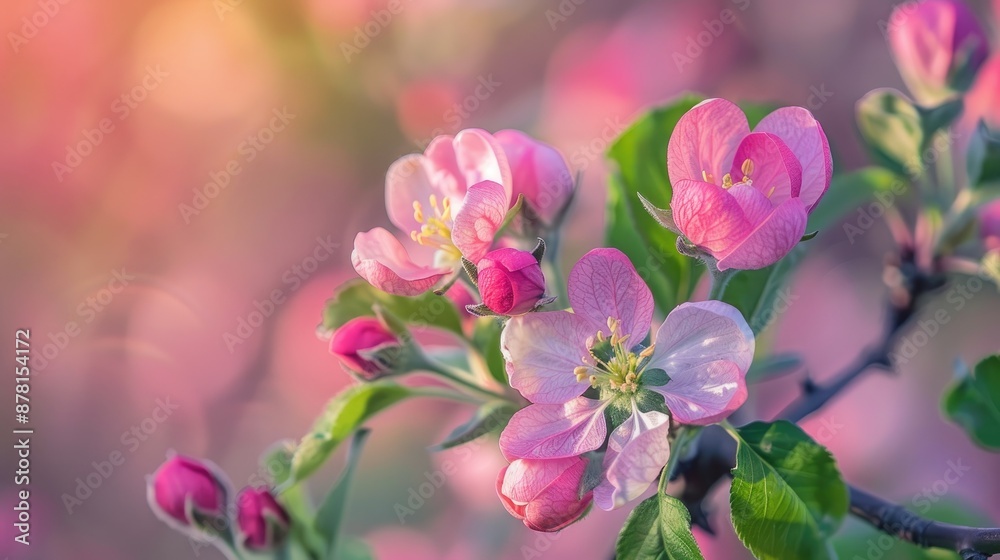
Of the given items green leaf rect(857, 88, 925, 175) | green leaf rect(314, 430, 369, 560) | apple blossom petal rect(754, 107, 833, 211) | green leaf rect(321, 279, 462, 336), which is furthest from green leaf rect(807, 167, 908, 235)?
green leaf rect(314, 430, 369, 560)

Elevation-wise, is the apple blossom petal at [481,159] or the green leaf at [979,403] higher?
the apple blossom petal at [481,159]

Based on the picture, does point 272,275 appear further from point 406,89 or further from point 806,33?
point 806,33

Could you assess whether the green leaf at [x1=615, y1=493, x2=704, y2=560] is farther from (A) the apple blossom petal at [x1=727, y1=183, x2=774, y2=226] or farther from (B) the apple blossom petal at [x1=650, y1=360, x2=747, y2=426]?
(A) the apple blossom petal at [x1=727, y1=183, x2=774, y2=226]

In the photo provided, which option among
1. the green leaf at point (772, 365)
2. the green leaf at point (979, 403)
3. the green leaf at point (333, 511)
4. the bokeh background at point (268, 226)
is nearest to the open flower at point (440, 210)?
the green leaf at point (333, 511)

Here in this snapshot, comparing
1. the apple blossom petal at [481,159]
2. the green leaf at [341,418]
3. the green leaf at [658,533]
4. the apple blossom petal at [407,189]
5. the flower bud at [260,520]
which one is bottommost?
the flower bud at [260,520]

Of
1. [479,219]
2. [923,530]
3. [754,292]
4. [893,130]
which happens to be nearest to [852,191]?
[893,130]

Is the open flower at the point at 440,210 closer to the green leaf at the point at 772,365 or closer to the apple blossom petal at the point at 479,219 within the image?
the apple blossom petal at the point at 479,219
